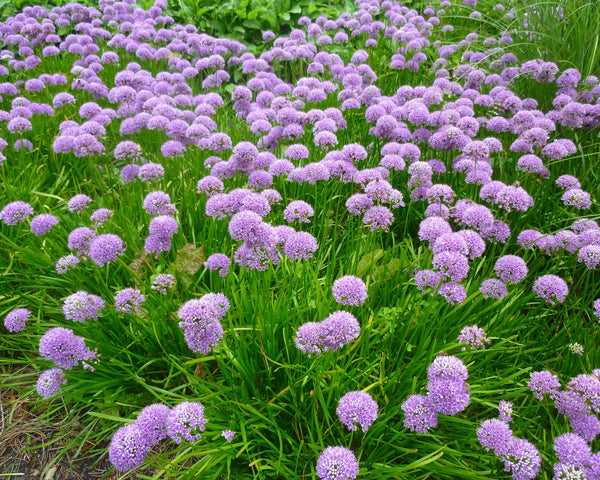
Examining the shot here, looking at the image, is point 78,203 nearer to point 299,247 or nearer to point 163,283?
point 163,283

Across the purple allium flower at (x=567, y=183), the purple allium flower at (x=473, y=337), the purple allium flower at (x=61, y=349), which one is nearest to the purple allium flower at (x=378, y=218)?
the purple allium flower at (x=473, y=337)

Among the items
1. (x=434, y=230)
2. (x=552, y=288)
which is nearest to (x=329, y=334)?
(x=434, y=230)

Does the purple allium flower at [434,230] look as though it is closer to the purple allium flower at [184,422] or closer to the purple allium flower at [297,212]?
the purple allium flower at [297,212]

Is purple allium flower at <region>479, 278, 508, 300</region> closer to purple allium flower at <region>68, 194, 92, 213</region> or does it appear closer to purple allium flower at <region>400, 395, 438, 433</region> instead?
purple allium flower at <region>400, 395, 438, 433</region>

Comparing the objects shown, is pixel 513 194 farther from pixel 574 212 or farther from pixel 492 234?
pixel 574 212

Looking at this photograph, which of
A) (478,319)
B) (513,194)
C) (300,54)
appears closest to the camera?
(478,319)

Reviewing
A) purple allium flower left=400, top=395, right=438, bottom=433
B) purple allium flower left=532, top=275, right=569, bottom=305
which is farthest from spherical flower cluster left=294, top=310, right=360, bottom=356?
purple allium flower left=532, top=275, right=569, bottom=305

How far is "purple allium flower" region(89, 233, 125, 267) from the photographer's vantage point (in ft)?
8.44

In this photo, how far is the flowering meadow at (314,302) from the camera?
6.57 ft

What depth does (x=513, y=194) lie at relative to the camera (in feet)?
9.43

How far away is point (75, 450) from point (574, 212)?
3.95 m

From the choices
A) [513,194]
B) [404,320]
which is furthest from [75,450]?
[513,194]

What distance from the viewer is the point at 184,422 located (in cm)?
179

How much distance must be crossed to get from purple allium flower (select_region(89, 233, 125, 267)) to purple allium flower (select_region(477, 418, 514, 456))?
219 cm
